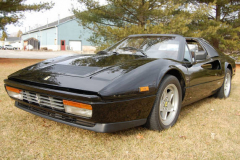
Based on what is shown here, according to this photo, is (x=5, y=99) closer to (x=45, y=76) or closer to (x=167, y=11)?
(x=45, y=76)

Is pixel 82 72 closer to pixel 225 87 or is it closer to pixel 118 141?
pixel 118 141

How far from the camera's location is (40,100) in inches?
86.0

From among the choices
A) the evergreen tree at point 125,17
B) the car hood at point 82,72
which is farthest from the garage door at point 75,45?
the car hood at point 82,72

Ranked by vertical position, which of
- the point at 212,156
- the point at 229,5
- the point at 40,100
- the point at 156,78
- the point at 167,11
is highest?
the point at 229,5

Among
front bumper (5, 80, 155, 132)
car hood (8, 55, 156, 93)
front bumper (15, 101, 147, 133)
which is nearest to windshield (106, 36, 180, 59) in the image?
car hood (8, 55, 156, 93)

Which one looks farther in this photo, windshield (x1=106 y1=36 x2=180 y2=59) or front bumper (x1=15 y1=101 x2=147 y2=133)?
windshield (x1=106 y1=36 x2=180 y2=59)

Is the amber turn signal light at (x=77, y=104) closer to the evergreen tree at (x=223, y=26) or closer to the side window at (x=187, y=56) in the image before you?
the side window at (x=187, y=56)

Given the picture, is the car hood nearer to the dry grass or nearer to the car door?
the dry grass

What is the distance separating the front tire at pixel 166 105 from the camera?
92.6 inches

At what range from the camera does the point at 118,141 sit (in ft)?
7.32

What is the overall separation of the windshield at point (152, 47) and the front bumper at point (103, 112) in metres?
0.93

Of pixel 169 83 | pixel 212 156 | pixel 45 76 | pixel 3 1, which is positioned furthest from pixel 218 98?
pixel 3 1

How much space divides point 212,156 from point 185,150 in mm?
239

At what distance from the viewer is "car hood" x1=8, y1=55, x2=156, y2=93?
6.63 feet
